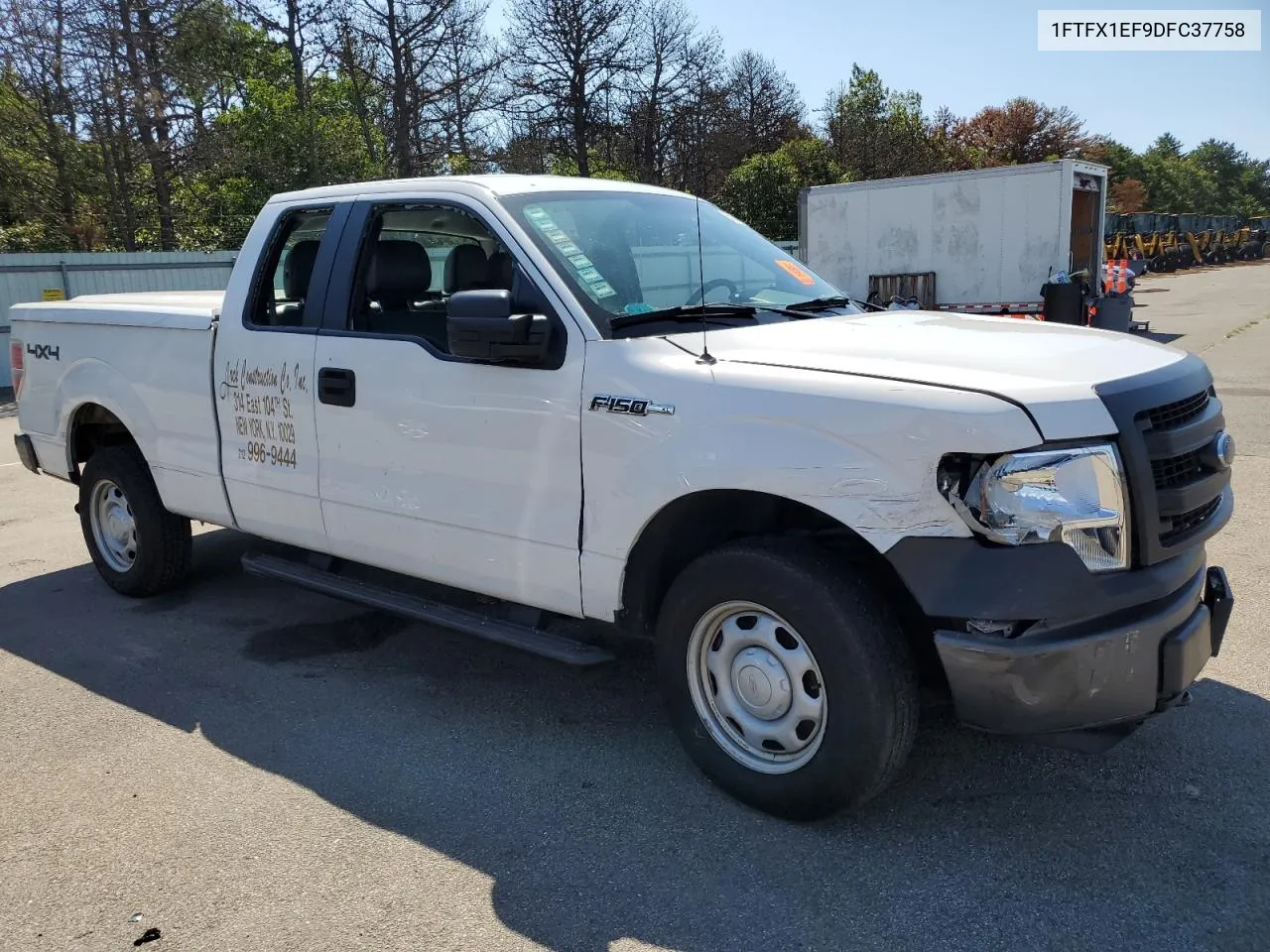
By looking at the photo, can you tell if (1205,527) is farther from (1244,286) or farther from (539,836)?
(1244,286)

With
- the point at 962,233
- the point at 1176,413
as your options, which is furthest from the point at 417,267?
the point at 962,233

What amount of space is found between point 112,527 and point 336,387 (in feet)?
7.90

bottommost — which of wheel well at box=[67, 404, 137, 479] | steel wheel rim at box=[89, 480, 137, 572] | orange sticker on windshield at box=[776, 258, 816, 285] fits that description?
steel wheel rim at box=[89, 480, 137, 572]

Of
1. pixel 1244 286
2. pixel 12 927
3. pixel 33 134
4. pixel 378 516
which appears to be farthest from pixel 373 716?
pixel 1244 286

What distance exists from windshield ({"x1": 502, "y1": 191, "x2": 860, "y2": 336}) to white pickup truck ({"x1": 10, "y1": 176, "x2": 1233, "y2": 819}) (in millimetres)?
16

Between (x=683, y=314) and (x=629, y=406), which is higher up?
(x=683, y=314)

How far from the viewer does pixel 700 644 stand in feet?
11.4

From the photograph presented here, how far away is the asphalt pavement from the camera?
292 centimetres

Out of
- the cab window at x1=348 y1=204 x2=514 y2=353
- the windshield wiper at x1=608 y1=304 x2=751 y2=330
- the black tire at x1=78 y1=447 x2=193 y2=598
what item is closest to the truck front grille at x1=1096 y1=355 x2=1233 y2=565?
the windshield wiper at x1=608 y1=304 x2=751 y2=330

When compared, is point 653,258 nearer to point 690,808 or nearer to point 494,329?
point 494,329

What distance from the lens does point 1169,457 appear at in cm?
301

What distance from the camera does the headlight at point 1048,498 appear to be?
2.80 meters

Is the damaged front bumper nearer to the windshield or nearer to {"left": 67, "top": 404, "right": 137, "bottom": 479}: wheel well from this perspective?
the windshield

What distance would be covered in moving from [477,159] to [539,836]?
26996mm
